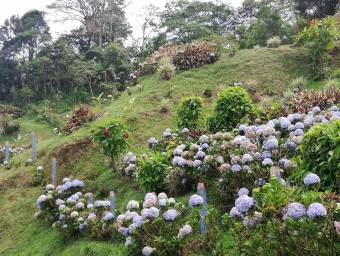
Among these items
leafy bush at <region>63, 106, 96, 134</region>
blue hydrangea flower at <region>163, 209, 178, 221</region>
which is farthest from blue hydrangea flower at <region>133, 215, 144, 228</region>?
leafy bush at <region>63, 106, 96, 134</region>

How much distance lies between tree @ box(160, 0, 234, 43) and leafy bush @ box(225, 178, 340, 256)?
22739mm

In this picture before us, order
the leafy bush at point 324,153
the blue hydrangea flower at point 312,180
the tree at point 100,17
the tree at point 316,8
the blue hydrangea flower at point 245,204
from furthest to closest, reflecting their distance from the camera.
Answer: the tree at point 100,17 < the tree at point 316,8 < the leafy bush at point 324,153 < the blue hydrangea flower at point 245,204 < the blue hydrangea flower at point 312,180

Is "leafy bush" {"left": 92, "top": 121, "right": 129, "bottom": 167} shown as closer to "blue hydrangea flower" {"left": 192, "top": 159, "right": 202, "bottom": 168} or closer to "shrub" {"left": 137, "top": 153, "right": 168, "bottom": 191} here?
"shrub" {"left": 137, "top": 153, "right": 168, "bottom": 191}

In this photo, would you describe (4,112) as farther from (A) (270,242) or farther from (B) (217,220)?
(A) (270,242)

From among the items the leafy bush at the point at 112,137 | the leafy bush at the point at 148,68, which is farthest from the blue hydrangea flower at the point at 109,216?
the leafy bush at the point at 148,68

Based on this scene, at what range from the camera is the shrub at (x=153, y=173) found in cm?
914

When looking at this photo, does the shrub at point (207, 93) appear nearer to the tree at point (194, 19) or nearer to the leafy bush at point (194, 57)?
the leafy bush at point (194, 57)

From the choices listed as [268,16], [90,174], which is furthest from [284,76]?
[90,174]

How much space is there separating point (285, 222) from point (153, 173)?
15.4 feet

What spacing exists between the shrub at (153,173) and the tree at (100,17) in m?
27.7

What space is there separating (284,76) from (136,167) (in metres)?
8.32

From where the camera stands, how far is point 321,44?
1633cm

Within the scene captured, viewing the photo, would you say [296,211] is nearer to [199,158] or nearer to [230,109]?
[199,158]

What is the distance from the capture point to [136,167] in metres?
10.5
